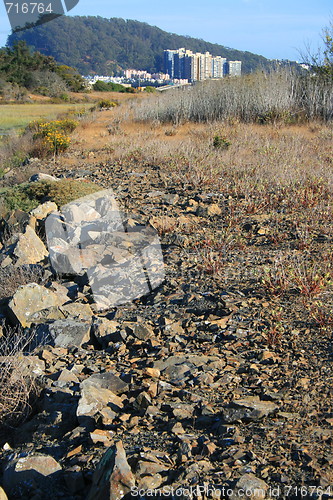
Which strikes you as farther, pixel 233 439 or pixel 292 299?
pixel 292 299

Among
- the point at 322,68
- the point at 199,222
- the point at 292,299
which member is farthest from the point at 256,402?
the point at 322,68

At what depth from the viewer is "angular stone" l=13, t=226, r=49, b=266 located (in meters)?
5.99

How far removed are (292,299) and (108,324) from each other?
1.53 metres

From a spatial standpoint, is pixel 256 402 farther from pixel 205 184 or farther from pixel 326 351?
pixel 205 184

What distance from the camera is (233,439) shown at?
2537mm

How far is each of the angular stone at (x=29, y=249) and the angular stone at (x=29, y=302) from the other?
4.50 ft

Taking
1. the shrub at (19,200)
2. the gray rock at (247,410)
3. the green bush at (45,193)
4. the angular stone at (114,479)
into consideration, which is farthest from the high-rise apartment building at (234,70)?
the angular stone at (114,479)

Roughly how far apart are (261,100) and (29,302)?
41.0 ft

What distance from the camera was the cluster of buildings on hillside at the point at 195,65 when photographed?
4198cm

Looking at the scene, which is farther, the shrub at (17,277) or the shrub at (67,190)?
the shrub at (67,190)

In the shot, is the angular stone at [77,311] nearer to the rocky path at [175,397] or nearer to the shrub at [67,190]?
the rocky path at [175,397]

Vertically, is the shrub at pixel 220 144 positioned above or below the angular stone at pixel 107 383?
above

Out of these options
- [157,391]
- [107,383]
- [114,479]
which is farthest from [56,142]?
[114,479]

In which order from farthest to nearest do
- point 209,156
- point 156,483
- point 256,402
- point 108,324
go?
point 209,156
point 108,324
point 256,402
point 156,483
